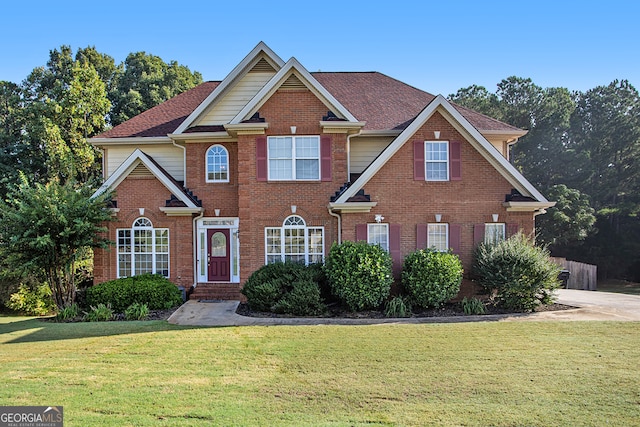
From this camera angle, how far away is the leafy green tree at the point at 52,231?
564 inches

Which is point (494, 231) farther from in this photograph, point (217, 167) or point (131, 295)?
point (131, 295)

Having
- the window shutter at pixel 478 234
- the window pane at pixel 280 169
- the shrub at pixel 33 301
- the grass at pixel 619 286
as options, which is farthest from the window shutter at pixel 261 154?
the grass at pixel 619 286

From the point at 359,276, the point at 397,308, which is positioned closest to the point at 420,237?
the point at 397,308

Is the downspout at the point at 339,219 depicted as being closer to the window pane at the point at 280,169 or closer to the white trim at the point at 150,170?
the window pane at the point at 280,169

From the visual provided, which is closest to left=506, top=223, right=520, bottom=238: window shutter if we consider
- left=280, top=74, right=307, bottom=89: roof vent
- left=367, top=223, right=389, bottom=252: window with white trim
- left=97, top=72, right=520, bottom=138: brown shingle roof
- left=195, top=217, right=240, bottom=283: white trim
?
left=367, top=223, right=389, bottom=252: window with white trim

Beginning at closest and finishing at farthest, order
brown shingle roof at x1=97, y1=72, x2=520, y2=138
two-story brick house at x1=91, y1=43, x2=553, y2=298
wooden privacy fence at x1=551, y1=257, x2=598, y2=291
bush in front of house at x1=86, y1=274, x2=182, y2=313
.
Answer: bush in front of house at x1=86, y1=274, x2=182, y2=313 < two-story brick house at x1=91, y1=43, x2=553, y2=298 < brown shingle roof at x1=97, y1=72, x2=520, y2=138 < wooden privacy fence at x1=551, y1=257, x2=598, y2=291

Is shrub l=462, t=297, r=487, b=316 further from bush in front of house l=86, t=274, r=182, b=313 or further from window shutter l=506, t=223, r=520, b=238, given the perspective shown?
bush in front of house l=86, t=274, r=182, b=313

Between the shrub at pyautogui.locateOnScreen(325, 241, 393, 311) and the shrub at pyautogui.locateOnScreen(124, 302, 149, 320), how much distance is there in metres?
5.88

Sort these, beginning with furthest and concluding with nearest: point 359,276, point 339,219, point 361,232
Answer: point 339,219
point 361,232
point 359,276

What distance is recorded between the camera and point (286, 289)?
14.2 m

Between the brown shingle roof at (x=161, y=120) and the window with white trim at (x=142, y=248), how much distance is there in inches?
163

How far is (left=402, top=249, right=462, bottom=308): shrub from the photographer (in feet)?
45.3

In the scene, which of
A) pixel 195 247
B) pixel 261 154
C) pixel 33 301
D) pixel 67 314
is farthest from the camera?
pixel 195 247

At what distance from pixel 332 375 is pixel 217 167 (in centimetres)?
1167
